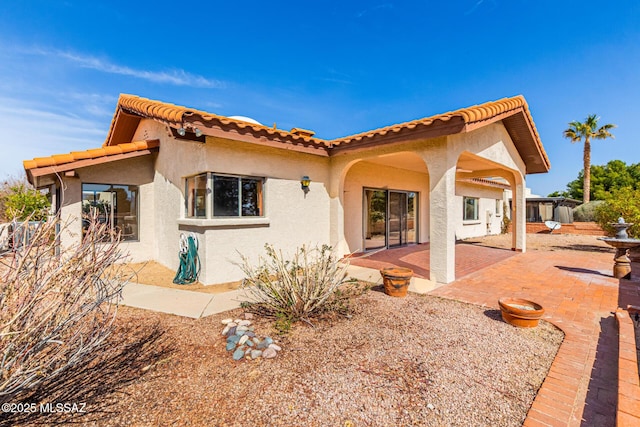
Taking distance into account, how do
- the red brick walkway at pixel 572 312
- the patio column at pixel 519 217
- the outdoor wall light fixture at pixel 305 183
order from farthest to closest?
the patio column at pixel 519 217 < the outdoor wall light fixture at pixel 305 183 < the red brick walkway at pixel 572 312

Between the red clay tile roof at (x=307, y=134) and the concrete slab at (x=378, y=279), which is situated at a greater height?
the red clay tile roof at (x=307, y=134)

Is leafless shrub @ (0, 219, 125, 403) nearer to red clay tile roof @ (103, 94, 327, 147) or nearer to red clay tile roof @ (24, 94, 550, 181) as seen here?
red clay tile roof @ (103, 94, 327, 147)

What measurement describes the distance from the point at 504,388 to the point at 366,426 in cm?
166

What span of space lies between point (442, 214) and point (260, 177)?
4.93 meters

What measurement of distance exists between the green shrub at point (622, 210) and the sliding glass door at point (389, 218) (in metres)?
7.78

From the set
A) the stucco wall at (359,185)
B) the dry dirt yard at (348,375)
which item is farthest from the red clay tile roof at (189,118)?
the dry dirt yard at (348,375)

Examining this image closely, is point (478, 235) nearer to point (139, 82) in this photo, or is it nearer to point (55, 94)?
point (139, 82)

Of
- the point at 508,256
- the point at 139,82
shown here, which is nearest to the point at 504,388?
the point at 508,256

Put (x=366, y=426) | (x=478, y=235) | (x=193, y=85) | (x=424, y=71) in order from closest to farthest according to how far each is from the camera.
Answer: (x=366, y=426) → (x=193, y=85) → (x=424, y=71) → (x=478, y=235)

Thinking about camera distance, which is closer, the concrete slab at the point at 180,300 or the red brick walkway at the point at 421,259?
the concrete slab at the point at 180,300

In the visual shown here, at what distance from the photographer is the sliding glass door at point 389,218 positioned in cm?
1219

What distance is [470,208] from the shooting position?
19.4 meters

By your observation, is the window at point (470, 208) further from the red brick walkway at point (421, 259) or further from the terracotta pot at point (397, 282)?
the terracotta pot at point (397, 282)

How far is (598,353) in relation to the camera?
12.3ft
